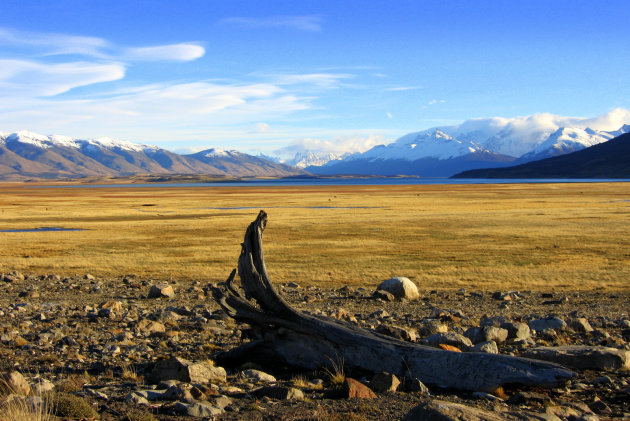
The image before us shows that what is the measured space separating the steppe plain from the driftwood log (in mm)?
300

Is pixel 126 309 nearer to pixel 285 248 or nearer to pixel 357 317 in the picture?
pixel 357 317

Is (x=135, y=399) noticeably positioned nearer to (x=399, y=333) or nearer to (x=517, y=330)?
(x=399, y=333)

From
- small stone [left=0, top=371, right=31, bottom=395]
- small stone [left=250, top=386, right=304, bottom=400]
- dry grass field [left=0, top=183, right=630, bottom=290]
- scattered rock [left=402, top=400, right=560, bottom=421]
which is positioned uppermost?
scattered rock [left=402, top=400, right=560, bottom=421]

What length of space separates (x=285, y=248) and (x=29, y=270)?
14.4 m

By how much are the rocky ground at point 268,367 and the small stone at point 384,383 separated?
19 mm

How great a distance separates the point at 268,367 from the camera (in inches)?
428

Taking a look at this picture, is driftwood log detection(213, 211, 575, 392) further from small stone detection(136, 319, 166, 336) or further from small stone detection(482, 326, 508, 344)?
small stone detection(136, 319, 166, 336)

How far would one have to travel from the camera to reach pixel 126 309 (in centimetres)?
1733

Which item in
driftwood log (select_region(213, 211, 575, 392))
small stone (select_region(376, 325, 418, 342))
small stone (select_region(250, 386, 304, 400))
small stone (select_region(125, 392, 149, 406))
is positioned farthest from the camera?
small stone (select_region(376, 325, 418, 342))

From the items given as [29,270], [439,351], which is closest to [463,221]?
[29,270]

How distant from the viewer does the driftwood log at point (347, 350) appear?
891 centimetres

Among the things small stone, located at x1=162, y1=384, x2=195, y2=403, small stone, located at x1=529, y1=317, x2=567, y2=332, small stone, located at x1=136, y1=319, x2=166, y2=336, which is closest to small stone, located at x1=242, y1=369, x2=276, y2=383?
small stone, located at x1=162, y1=384, x2=195, y2=403

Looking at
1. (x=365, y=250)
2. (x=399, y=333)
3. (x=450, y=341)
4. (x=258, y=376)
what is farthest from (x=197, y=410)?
(x=365, y=250)

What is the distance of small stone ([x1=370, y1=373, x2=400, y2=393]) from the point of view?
29.5ft
